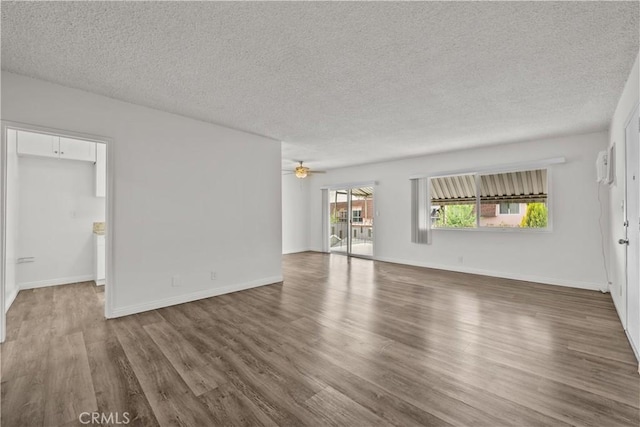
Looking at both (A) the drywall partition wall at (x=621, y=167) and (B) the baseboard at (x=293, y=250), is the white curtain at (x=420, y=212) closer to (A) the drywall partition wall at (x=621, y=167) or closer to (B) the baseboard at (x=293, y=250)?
(A) the drywall partition wall at (x=621, y=167)

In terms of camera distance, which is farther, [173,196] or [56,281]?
[56,281]

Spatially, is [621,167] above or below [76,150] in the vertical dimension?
below

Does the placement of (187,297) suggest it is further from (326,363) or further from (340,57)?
(340,57)

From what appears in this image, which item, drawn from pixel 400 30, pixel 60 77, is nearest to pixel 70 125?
pixel 60 77

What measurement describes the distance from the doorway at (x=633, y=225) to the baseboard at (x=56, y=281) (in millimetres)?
7252

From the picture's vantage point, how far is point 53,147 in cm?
447

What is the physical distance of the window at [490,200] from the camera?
4973 mm

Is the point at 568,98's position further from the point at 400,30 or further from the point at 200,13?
the point at 200,13

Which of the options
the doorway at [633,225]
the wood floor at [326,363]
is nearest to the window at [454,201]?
the wood floor at [326,363]

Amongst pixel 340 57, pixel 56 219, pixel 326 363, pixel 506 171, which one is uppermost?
pixel 340 57

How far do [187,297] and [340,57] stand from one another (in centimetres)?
351

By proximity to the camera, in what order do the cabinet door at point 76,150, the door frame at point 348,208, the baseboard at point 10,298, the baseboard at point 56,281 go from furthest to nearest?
1. the door frame at point 348,208
2. the cabinet door at point 76,150
3. the baseboard at point 56,281
4. the baseboard at point 10,298

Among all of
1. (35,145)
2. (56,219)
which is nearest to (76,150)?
(35,145)

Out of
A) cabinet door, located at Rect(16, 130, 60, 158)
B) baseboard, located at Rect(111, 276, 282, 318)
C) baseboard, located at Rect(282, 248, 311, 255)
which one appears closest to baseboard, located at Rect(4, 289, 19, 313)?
baseboard, located at Rect(111, 276, 282, 318)
